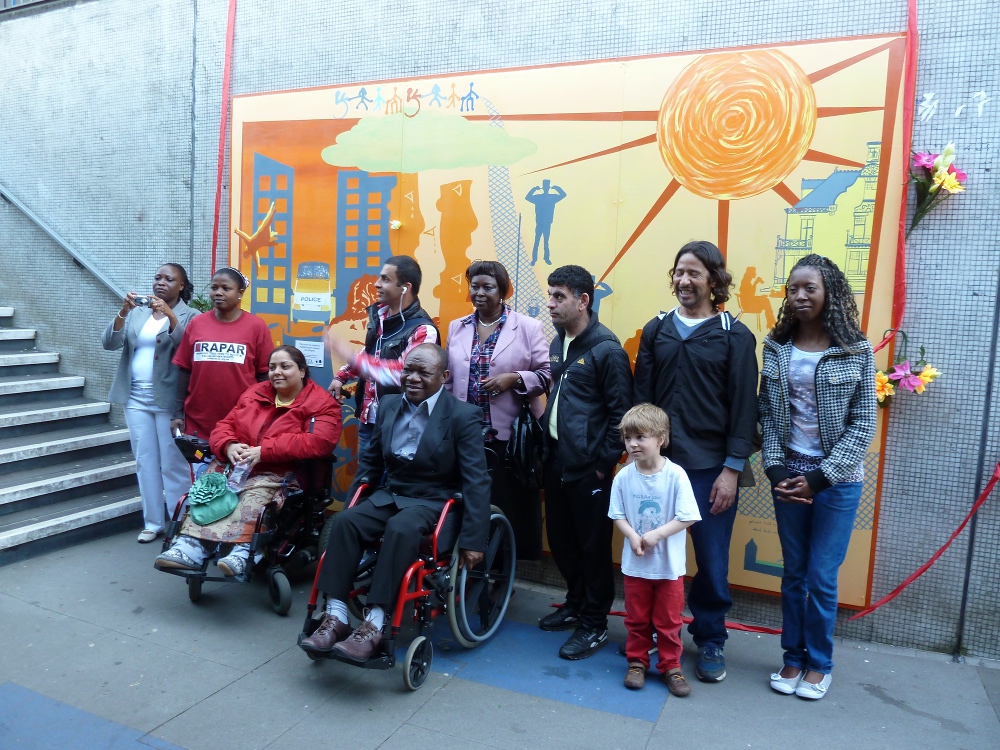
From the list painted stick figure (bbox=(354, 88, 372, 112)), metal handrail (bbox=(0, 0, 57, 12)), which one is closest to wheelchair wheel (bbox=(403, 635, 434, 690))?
painted stick figure (bbox=(354, 88, 372, 112))

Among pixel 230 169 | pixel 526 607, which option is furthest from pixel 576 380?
pixel 230 169

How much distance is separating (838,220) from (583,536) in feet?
6.50

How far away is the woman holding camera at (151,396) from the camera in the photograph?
5062 mm

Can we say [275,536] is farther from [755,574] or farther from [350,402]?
[755,574]

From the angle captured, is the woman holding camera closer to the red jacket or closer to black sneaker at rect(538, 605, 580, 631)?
the red jacket

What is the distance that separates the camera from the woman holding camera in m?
5.06

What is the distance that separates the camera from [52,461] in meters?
5.45

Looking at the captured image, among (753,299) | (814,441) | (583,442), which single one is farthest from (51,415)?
(814,441)

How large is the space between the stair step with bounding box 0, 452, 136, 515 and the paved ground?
3.33ft

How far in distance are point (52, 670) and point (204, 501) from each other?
0.97 meters

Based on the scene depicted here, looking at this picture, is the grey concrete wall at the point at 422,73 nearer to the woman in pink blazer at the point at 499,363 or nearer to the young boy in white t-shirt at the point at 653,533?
the young boy in white t-shirt at the point at 653,533

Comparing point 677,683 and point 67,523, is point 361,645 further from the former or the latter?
point 67,523

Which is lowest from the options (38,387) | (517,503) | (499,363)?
(517,503)

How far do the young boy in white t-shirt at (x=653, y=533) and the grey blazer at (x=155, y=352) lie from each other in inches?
121
